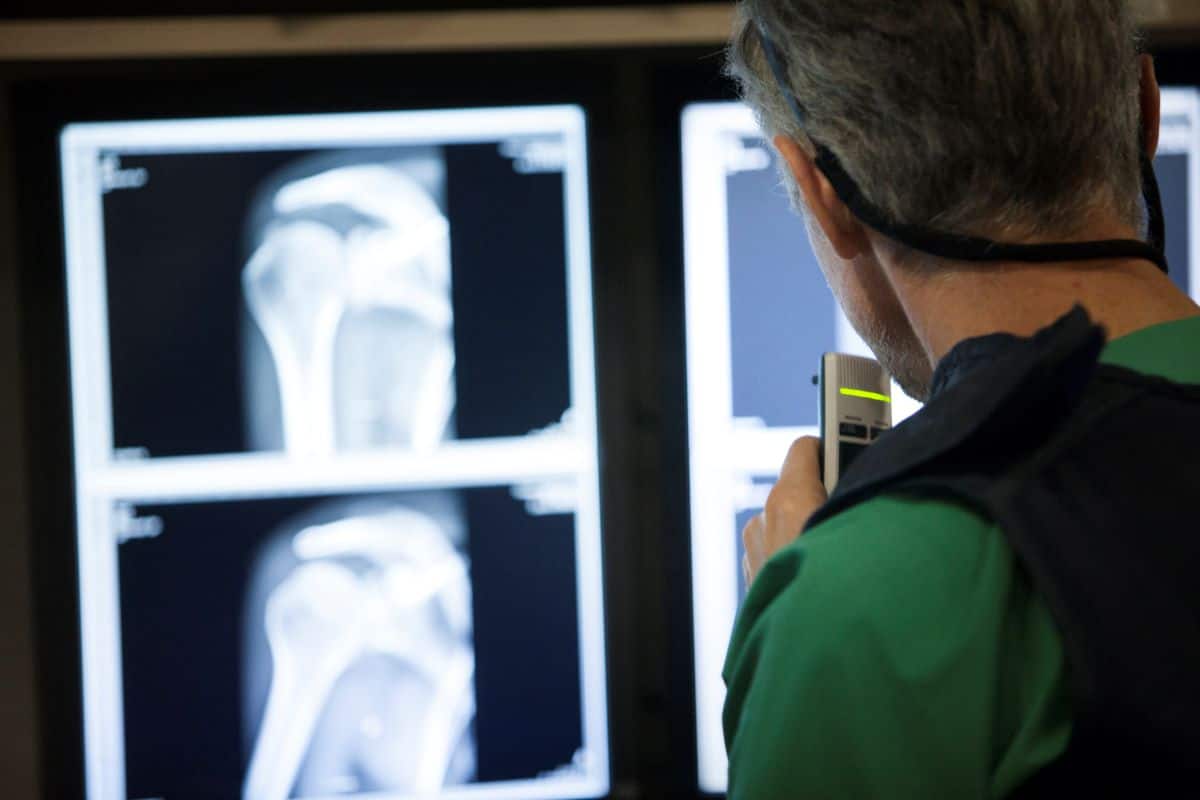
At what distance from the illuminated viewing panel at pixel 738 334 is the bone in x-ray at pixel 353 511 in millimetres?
210

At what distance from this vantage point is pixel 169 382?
3.41 feet

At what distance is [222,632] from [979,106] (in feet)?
2.54

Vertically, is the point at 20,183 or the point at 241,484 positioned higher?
the point at 20,183

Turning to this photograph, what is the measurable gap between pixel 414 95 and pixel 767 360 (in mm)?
374

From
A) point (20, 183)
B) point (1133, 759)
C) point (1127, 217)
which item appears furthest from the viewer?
point (20, 183)

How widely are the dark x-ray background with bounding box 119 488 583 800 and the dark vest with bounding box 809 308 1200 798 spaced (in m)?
0.61

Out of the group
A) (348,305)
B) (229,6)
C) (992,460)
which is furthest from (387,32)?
(992,460)

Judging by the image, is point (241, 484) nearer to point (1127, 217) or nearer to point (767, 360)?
point (767, 360)

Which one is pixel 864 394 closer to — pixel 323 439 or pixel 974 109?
pixel 974 109

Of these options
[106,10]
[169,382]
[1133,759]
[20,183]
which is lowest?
[1133,759]

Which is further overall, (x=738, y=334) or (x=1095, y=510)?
(x=738, y=334)

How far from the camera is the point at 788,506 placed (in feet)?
2.15

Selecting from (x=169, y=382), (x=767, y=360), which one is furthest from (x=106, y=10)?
(x=767, y=360)

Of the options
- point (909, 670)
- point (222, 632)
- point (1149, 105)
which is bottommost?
point (222, 632)
